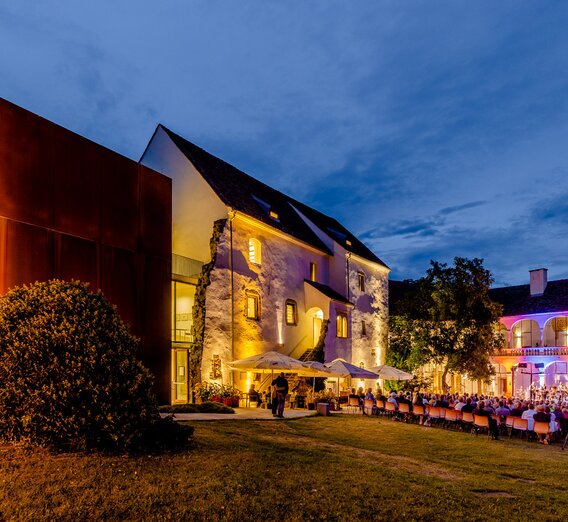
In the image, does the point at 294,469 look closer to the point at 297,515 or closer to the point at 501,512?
the point at 297,515

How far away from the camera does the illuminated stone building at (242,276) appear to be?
22.2 metres

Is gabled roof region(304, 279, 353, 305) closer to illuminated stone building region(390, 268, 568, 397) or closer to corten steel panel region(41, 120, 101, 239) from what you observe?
illuminated stone building region(390, 268, 568, 397)

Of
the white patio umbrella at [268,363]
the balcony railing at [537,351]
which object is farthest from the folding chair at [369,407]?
the balcony railing at [537,351]

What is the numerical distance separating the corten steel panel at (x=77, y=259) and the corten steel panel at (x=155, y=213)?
2.15m

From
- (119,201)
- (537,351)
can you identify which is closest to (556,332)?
(537,351)

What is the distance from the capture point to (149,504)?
7.14 m

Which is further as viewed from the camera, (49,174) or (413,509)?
(49,174)

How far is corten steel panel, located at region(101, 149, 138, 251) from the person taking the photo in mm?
16062

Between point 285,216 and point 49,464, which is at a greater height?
point 285,216

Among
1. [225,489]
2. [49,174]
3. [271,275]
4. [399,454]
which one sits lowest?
[399,454]

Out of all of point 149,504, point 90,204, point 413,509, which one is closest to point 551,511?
point 413,509

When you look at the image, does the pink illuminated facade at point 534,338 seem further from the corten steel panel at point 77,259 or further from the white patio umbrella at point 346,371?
the corten steel panel at point 77,259

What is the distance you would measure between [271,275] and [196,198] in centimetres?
517

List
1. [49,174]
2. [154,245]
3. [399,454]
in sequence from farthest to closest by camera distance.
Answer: [154,245] < [49,174] < [399,454]
